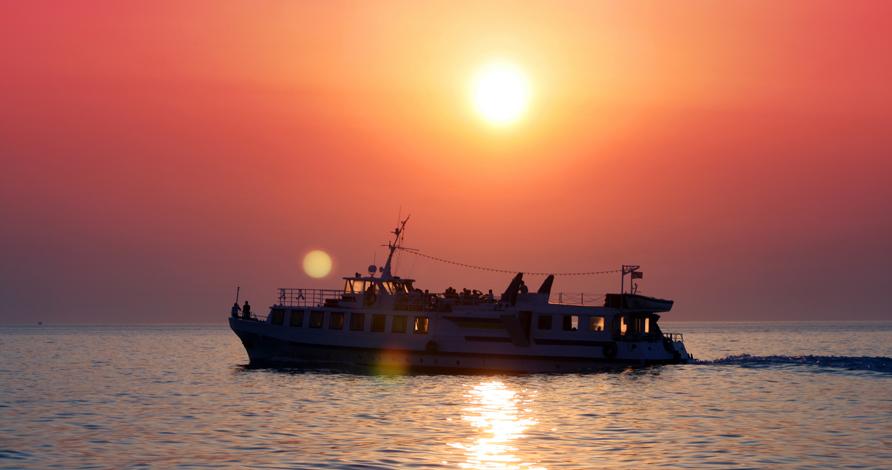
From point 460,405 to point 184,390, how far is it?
15.3 metres

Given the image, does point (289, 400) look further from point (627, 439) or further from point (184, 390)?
point (627, 439)

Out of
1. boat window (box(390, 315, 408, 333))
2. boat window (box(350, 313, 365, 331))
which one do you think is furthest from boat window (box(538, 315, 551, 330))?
boat window (box(350, 313, 365, 331))

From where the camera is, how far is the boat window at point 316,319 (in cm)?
4656

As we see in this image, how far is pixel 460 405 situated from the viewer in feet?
95.5

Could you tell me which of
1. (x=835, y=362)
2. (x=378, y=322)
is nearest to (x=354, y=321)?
(x=378, y=322)

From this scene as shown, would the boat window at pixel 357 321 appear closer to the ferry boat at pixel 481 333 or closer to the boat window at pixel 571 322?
the ferry boat at pixel 481 333

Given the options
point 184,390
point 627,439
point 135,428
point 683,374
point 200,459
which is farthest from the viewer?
point 683,374

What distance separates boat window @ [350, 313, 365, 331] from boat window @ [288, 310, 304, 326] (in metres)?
3.54

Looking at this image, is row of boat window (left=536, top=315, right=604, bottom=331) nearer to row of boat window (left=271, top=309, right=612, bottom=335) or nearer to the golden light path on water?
row of boat window (left=271, top=309, right=612, bottom=335)

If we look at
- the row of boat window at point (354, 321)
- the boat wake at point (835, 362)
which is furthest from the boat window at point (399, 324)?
the boat wake at point (835, 362)

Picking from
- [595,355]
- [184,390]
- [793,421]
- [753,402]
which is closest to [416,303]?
[595,355]

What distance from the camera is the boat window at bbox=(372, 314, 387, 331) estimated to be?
148ft

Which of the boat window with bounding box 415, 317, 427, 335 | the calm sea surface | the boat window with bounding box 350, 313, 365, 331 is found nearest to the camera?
the calm sea surface

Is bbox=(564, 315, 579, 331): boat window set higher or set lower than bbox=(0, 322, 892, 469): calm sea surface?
higher
